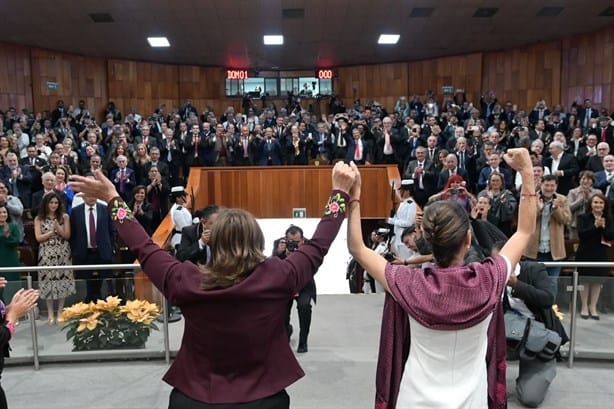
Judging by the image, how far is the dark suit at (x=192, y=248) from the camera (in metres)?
5.45

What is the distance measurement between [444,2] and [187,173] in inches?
230

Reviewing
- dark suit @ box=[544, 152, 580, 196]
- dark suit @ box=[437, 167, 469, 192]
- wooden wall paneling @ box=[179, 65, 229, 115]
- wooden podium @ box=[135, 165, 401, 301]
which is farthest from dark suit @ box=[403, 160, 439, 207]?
wooden wall paneling @ box=[179, 65, 229, 115]

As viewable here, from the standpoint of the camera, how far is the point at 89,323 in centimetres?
462

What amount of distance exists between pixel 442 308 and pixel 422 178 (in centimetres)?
749

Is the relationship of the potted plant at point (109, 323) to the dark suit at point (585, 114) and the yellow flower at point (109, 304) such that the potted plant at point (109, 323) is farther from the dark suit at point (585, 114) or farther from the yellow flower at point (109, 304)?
the dark suit at point (585, 114)

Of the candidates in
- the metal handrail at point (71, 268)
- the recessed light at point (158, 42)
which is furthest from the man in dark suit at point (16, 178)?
the recessed light at point (158, 42)

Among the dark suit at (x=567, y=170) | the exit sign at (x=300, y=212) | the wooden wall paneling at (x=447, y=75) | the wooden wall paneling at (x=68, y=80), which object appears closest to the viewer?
the dark suit at (x=567, y=170)

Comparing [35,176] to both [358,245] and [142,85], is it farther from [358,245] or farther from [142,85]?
[142,85]

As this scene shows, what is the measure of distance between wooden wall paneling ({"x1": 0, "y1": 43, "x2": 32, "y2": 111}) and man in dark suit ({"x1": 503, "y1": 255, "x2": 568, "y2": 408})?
14.4 m

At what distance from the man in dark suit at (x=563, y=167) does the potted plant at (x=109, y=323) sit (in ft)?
19.9

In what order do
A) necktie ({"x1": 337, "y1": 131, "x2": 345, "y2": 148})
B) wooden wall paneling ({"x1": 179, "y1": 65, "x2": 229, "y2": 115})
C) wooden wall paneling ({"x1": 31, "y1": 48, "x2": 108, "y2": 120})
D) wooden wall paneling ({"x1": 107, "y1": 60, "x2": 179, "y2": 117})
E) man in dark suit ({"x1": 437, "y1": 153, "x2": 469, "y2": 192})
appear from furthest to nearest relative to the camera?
wooden wall paneling ({"x1": 179, "y1": 65, "x2": 229, "y2": 115}), wooden wall paneling ({"x1": 107, "y1": 60, "x2": 179, "y2": 117}), wooden wall paneling ({"x1": 31, "y1": 48, "x2": 108, "y2": 120}), necktie ({"x1": 337, "y1": 131, "x2": 345, "y2": 148}), man in dark suit ({"x1": 437, "y1": 153, "x2": 469, "y2": 192})

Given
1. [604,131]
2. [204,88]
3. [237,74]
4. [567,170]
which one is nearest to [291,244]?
[567,170]

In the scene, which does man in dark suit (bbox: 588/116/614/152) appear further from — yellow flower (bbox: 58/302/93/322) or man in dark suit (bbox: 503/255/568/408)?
yellow flower (bbox: 58/302/93/322)

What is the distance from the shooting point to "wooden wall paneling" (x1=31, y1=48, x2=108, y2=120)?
15.7 meters
